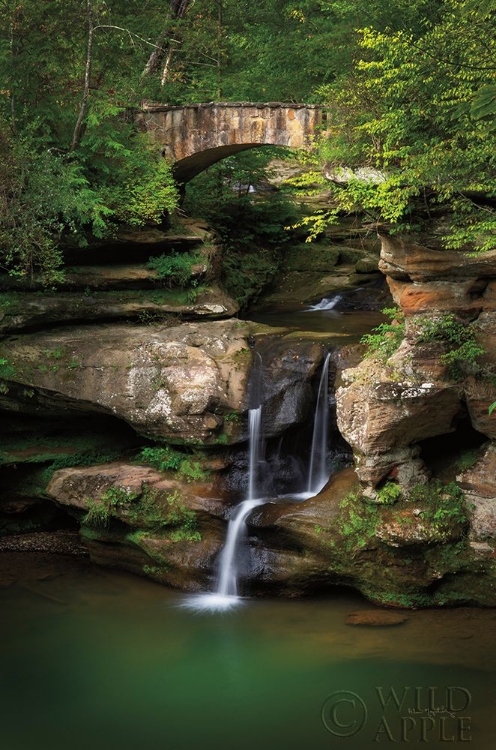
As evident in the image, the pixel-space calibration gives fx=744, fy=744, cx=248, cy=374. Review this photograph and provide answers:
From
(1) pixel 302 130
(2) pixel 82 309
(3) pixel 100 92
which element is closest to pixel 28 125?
(3) pixel 100 92

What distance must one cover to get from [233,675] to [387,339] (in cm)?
533

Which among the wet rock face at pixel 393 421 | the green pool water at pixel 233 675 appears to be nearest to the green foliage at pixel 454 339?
the wet rock face at pixel 393 421

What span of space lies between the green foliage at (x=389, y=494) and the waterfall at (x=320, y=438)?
65.1 inches

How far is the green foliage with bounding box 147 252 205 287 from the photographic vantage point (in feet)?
47.5

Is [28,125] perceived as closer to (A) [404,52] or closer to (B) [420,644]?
(A) [404,52]

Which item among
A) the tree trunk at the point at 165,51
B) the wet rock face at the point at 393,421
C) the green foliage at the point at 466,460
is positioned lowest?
the green foliage at the point at 466,460

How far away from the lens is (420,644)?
970 cm

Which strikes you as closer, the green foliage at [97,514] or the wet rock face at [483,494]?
the wet rock face at [483,494]

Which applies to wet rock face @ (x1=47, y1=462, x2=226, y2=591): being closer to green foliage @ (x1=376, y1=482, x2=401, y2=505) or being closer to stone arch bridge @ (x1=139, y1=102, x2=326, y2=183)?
green foliage @ (x1=376, y1=482, x2=401, y2=505)

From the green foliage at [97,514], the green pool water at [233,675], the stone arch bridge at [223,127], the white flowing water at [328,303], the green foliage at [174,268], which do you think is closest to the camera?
the green pool water at [233,675]

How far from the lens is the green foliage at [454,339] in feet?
34.6

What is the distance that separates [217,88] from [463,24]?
10346mm

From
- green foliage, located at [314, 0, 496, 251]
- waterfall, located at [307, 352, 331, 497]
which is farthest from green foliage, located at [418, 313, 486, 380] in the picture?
waterfall, located at [307, 352, 331, 497]

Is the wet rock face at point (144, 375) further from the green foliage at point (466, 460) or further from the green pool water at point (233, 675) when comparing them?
the green foliage at point (466, 460)
